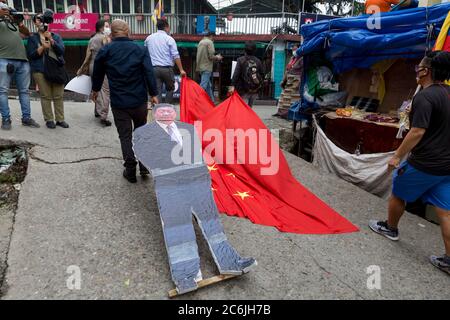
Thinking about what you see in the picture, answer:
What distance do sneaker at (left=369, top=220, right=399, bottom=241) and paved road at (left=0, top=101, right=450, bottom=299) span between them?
0.07 m

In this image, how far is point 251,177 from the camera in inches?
168

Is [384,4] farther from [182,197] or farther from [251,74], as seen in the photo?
[182,197]

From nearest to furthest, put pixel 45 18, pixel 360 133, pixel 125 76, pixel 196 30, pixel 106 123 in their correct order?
pixel 125 76 < pixel 45 18 < pixel 360 133 < pixel 106 123 < pixel 196 30

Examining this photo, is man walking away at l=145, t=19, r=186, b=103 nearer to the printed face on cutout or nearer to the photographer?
the photographer

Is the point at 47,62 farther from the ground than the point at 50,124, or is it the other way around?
the point at 47,62

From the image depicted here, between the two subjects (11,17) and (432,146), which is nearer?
(432,146)

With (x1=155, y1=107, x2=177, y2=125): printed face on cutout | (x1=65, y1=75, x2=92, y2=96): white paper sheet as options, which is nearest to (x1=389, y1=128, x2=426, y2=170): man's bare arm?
(x1=155, y1=107, x2=177, y2=125): printed face on cutout

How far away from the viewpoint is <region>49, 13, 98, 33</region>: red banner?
16312 mm

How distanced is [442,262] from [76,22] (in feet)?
59.1

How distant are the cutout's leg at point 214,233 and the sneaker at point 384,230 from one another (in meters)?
1.70

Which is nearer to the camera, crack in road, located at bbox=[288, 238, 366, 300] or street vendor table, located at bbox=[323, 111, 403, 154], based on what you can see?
crack in road, located at bbox=[288, 238, 366, 300]

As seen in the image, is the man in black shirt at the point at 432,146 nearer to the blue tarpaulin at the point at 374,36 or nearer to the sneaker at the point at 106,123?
the blue tarpaulin at the point at 374,36

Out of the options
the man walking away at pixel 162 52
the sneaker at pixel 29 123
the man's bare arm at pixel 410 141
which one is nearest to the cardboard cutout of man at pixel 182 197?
the man's bare arm at pixel 410 141

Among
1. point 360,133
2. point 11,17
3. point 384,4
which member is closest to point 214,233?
point 360,133
